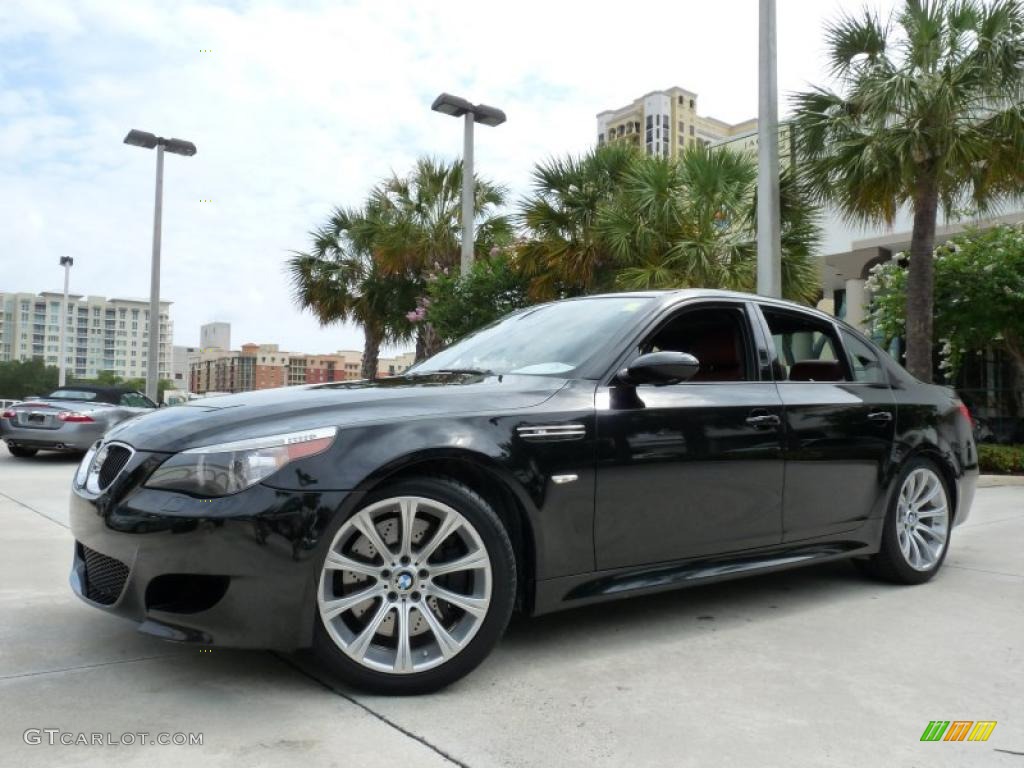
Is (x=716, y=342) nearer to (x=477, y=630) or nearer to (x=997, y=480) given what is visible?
(x=477, y=630)

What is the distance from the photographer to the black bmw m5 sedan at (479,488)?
2.67m

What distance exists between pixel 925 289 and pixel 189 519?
1121 cm

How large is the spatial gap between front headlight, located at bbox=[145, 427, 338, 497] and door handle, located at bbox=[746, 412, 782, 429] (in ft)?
6.39

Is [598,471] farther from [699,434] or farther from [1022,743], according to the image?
[1022,743]

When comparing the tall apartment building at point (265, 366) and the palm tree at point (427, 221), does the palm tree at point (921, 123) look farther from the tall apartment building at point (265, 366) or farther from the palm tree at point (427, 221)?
the tall apartment building at point (265, 366)

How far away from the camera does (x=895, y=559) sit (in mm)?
4582

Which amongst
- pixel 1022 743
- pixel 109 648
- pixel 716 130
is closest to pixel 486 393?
pixel 109 648

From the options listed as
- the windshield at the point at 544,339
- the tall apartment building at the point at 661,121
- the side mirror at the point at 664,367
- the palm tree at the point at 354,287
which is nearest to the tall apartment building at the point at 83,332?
the tall apartment building at the point at 661,121

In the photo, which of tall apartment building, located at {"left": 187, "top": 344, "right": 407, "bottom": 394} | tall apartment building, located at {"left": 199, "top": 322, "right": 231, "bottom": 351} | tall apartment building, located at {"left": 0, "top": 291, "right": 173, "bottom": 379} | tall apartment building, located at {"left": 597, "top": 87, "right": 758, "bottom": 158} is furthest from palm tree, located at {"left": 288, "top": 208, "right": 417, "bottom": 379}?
tall apartment building, located at {"left": 597, "top": 87, "right": 758, "bottom": 158}

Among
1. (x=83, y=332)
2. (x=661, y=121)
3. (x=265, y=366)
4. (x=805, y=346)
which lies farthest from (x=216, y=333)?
(x=661, y=121)

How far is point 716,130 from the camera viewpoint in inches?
4195

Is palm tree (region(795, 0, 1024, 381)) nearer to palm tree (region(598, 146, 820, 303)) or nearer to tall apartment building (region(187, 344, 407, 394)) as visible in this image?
palm tree (region(598, 146, 820, 303))

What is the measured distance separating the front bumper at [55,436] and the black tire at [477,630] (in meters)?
10.8

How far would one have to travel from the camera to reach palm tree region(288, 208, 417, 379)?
2061cm
